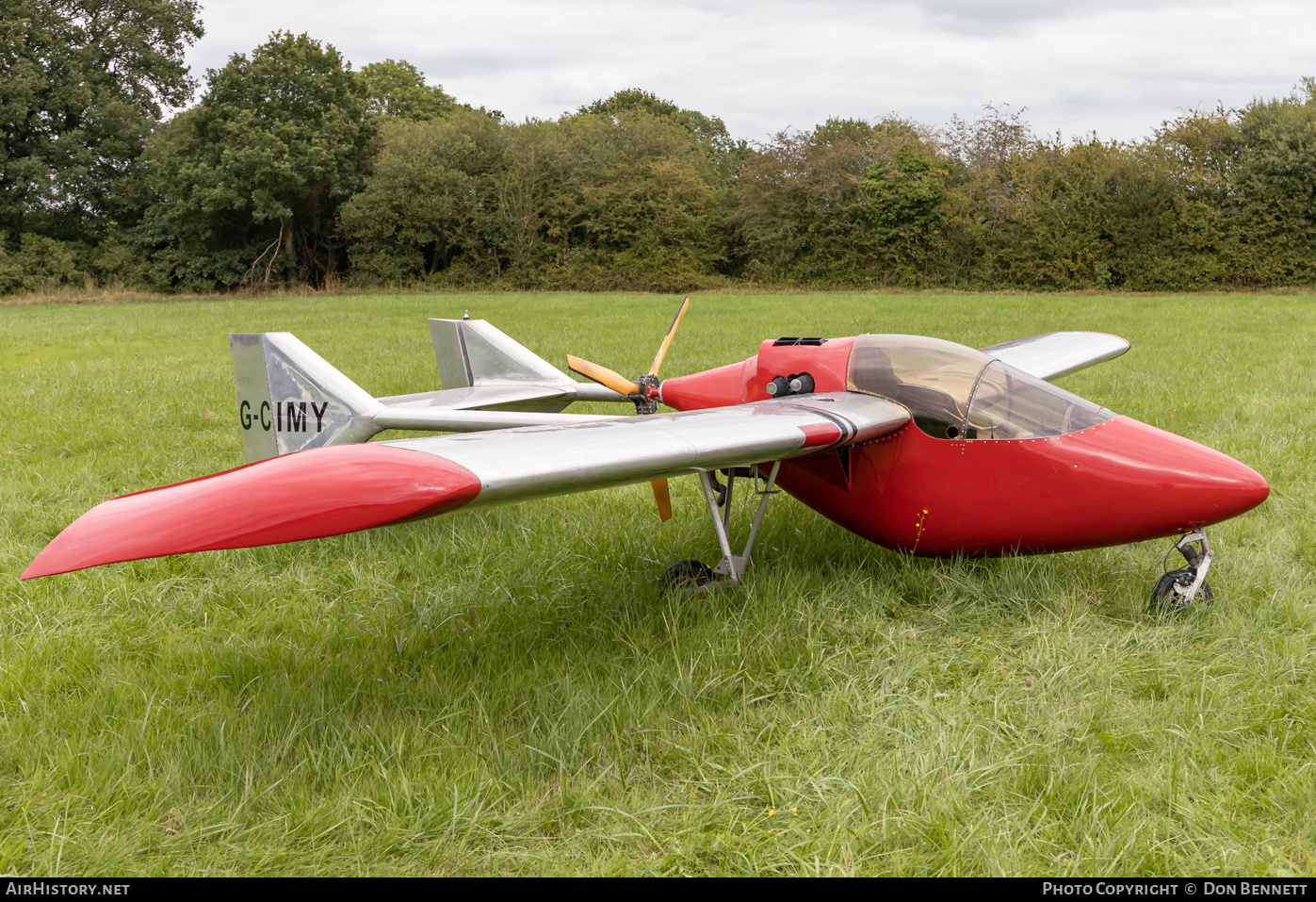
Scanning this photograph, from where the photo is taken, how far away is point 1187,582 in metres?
4.47

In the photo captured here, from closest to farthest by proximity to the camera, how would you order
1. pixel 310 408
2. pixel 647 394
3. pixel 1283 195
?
pixel 310 408 → pixel 647 394 → pixel 1283 195

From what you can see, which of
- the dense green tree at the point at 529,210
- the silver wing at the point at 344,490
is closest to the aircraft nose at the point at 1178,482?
the silver wing at the point at 344,490

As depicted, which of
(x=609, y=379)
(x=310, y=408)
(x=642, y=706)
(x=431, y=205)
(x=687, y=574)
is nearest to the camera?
(x=642, y=706)

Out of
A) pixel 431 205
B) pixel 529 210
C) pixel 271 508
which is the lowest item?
pixel 271 508

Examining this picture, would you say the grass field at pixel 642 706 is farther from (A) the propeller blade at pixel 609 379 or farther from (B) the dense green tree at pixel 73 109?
(B) the dense green tree at pixel 73 109

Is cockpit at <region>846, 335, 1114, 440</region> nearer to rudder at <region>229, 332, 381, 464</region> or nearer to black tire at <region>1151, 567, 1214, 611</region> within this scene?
black tire at <region>1151, 567, 1214, 611</region>

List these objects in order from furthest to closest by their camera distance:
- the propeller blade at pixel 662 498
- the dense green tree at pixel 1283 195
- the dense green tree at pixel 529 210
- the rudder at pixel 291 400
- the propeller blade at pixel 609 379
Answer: the dense green tree at pixel 529 210 < the dense green tree at pixel 1283 195 < the propeller blade at pixel 609 379 < the rudder at pixel 291 400 < the propeller blade at pixel 662 498

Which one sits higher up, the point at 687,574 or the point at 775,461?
the point at 775,461

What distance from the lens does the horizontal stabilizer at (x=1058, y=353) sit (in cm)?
704

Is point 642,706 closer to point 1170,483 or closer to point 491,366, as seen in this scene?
point 1170,483

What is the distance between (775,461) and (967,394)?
1.11 metres

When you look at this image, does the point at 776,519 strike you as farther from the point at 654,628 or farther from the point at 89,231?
the point at 89,231

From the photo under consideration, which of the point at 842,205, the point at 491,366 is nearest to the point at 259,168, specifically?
the point at 842,205

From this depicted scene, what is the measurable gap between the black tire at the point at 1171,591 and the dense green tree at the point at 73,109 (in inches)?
1950
